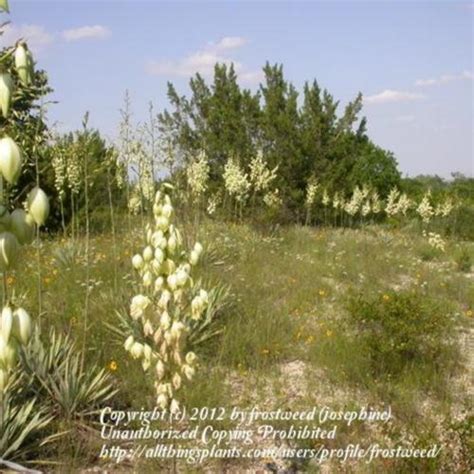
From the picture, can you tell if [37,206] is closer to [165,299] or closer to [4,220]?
[4,220]

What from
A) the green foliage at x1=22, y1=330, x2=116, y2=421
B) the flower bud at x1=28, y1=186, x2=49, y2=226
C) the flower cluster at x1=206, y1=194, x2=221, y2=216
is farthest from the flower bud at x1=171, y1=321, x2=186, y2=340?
the flower cluster at x1=206, y1=194, x2=221, y2=216

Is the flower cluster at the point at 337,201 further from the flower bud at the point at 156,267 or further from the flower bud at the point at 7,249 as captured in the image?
the flower bud at the point at 7,249

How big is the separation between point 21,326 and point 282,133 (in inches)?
438

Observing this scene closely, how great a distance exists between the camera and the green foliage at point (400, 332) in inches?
174

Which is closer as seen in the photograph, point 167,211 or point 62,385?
point 167,211

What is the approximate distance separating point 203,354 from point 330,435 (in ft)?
4.52

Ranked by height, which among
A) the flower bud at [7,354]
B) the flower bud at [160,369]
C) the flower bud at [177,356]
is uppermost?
the flower bud at [7,354]

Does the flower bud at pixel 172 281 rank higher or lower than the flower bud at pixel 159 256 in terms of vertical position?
lower

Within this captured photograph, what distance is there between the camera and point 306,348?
492 centimetres

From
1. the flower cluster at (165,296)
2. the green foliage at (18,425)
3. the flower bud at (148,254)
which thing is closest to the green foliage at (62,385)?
the green foliage at (18,425)

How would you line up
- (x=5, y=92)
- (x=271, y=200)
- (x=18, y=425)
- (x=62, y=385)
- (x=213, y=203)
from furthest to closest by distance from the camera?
(x=271, y=200) → (x=213, y=203) → (x=62, y=385) → (x=18, y=425) → (x=5, y=92)

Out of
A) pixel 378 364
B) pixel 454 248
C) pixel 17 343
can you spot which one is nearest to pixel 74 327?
pixel 378 364

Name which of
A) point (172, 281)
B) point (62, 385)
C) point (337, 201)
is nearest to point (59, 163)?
point (62, 385)

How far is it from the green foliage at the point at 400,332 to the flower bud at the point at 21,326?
3.30m
